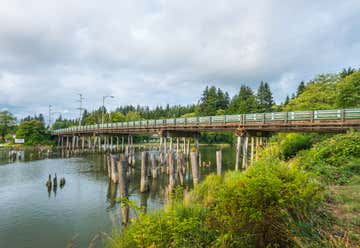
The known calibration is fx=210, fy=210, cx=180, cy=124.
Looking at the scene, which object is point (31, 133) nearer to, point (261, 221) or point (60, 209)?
point (60, 209)

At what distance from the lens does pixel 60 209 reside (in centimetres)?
1270

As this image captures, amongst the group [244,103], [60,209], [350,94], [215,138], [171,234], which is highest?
[244,103]

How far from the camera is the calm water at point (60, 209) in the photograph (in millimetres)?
9391

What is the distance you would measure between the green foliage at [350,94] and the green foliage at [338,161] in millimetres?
17714

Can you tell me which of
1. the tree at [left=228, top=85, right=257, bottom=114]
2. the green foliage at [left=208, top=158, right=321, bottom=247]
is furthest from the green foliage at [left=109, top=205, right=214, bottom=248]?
the tree at [left=228, top=85, right=257, bottom=114]

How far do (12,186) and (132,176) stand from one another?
10.3m

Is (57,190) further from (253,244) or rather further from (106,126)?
(106,126)

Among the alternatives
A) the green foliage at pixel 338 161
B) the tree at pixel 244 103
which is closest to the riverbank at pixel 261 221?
the green foliage at pixel 338 161

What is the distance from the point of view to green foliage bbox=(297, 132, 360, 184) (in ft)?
27.6

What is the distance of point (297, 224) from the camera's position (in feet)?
13.4

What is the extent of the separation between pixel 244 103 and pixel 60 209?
59962 mm

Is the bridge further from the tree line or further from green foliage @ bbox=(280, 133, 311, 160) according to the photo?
the tree line

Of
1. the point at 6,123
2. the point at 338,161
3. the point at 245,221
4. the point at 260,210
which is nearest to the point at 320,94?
the point at 338,161

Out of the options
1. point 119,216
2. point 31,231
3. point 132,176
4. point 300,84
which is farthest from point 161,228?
point 300,84
